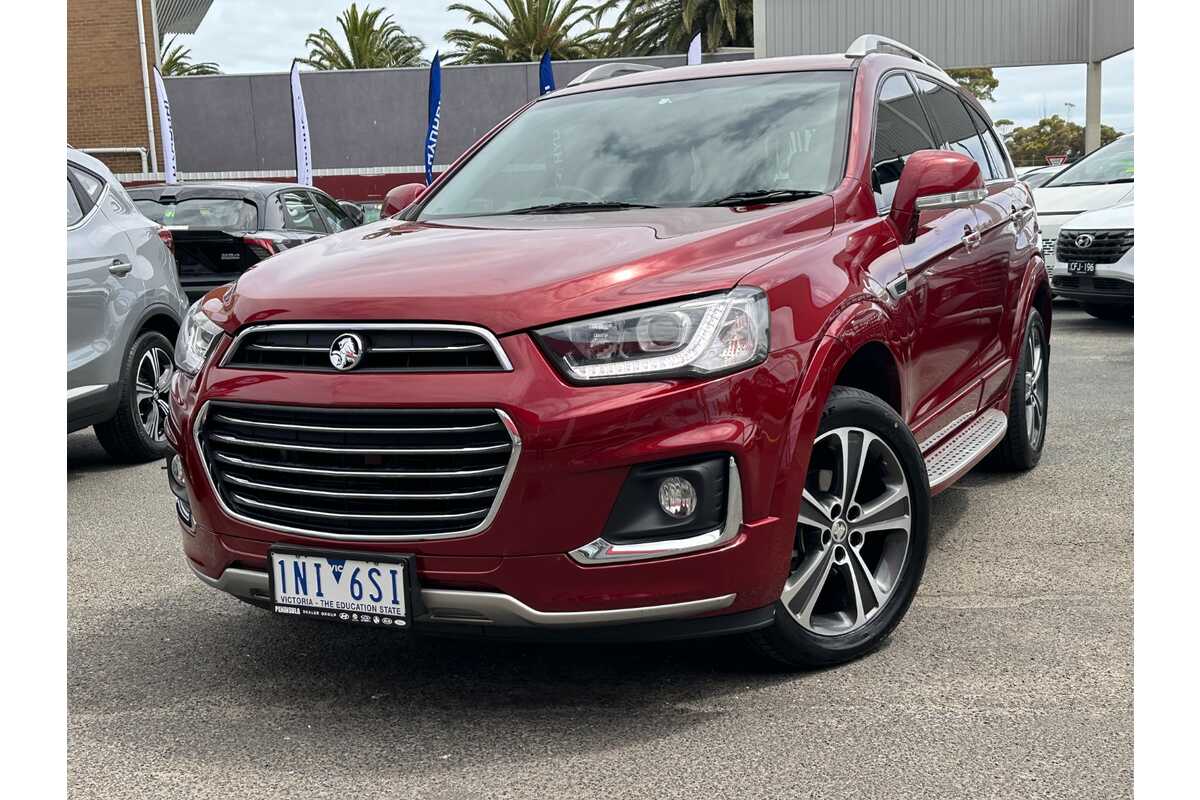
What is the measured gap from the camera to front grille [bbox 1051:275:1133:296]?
451 inches

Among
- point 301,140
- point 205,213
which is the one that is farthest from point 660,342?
point 301,140

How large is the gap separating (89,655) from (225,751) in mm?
1001

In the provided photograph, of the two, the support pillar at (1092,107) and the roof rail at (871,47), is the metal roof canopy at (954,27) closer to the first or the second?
the support pillar at (1092,107)

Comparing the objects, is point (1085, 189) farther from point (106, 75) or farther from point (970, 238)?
point (106, 75)

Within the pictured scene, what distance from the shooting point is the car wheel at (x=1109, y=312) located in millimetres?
12328

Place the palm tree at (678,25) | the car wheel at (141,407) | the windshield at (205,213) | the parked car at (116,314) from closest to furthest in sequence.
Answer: the parked car at (116,314) < the car wheel at (141,407) < the windshield at (205,213) < the palm tree at (678,25)

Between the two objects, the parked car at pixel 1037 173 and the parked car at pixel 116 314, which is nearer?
the parked car at pixel 116 314

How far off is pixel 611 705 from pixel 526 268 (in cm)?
118

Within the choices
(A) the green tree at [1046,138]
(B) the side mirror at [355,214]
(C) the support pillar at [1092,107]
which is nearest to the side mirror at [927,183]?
(B) the side mirror at [355,214]

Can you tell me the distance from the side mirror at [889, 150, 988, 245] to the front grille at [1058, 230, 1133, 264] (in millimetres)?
7986

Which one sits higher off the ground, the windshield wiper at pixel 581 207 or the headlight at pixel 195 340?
the windshield wiper at pixel 581 207

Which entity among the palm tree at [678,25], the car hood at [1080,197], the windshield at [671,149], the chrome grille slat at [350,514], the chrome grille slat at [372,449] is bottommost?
the chrome grille slat at [350,514]

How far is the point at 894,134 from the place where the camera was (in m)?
4.53

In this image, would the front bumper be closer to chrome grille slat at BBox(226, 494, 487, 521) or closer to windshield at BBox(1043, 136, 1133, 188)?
chrome grille slat at BBox(226, 494, 487, 521)
